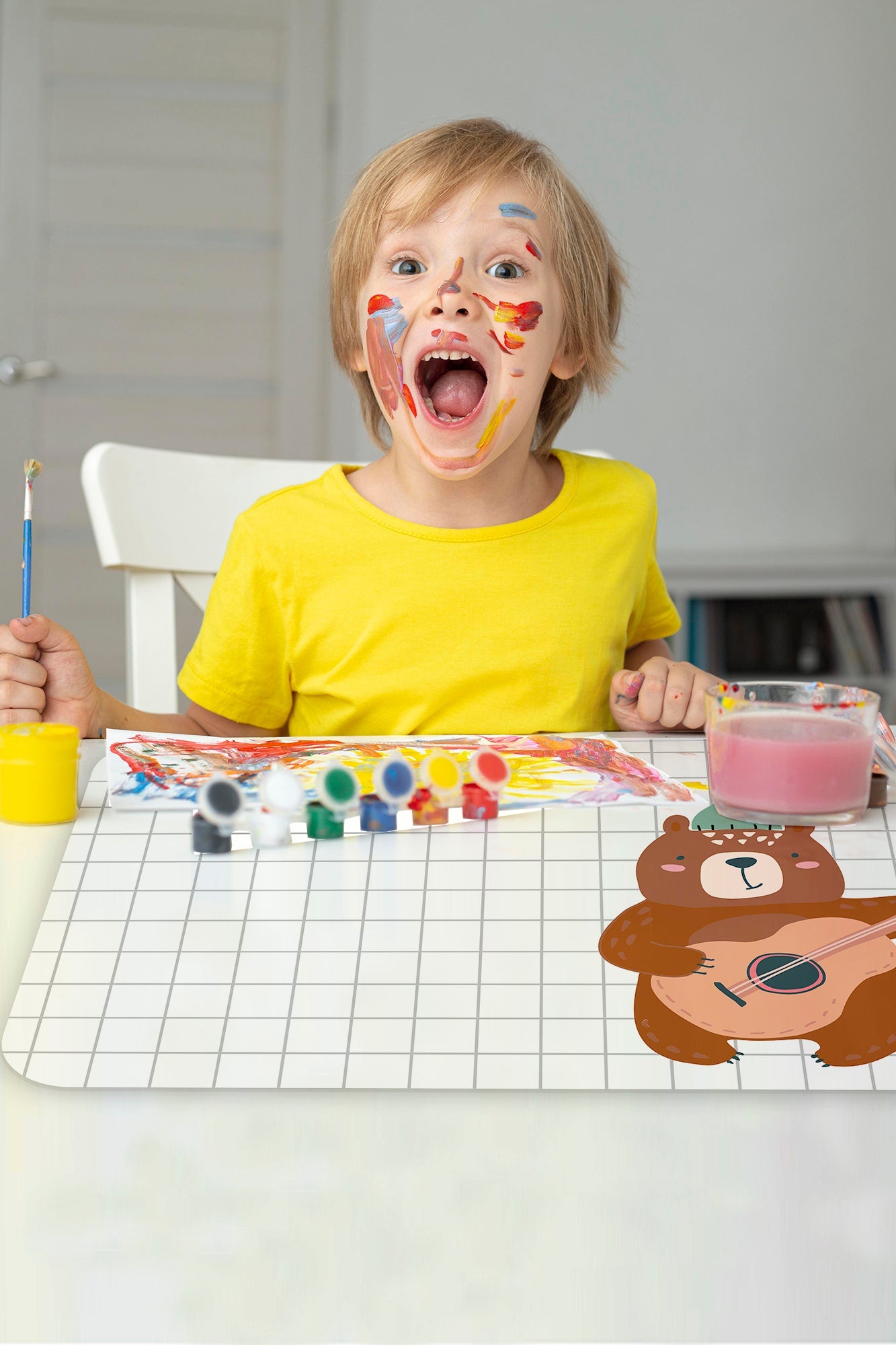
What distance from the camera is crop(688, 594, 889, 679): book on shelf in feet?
8.98

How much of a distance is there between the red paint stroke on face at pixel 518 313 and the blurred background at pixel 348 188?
1.68 m

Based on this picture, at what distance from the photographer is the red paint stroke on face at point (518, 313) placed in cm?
101

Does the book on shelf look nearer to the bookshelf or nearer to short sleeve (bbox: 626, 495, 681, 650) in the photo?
the bookshelf

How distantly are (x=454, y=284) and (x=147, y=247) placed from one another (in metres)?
2.04

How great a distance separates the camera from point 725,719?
0.68 m

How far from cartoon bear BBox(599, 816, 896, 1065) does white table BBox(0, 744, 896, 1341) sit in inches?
1.2

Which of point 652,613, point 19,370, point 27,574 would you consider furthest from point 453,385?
point 19,370

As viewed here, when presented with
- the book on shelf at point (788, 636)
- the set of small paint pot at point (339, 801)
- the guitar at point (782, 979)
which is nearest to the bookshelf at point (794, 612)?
the book on shelf at point (788, 636)

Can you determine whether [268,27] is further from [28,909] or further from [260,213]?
[28,909]

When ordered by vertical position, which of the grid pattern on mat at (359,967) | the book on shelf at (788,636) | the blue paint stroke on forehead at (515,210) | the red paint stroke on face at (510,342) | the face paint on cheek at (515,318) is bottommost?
the book on shelf at (788,636)

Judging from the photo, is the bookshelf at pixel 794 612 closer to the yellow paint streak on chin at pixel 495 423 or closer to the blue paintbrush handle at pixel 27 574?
the yellow paint streak on chin at pixel 495 423

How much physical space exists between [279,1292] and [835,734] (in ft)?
1.39

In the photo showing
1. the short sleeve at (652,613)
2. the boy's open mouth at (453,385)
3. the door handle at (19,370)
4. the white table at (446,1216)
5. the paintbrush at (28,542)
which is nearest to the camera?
the white table at (446,1216)

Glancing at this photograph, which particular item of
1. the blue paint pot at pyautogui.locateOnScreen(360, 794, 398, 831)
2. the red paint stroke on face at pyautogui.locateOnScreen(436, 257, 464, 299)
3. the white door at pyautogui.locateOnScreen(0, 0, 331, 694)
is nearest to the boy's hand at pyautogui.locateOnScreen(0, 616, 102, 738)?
the blue paint pot at pyautogui.locateOnScreen(360, 794, 398, 831)
